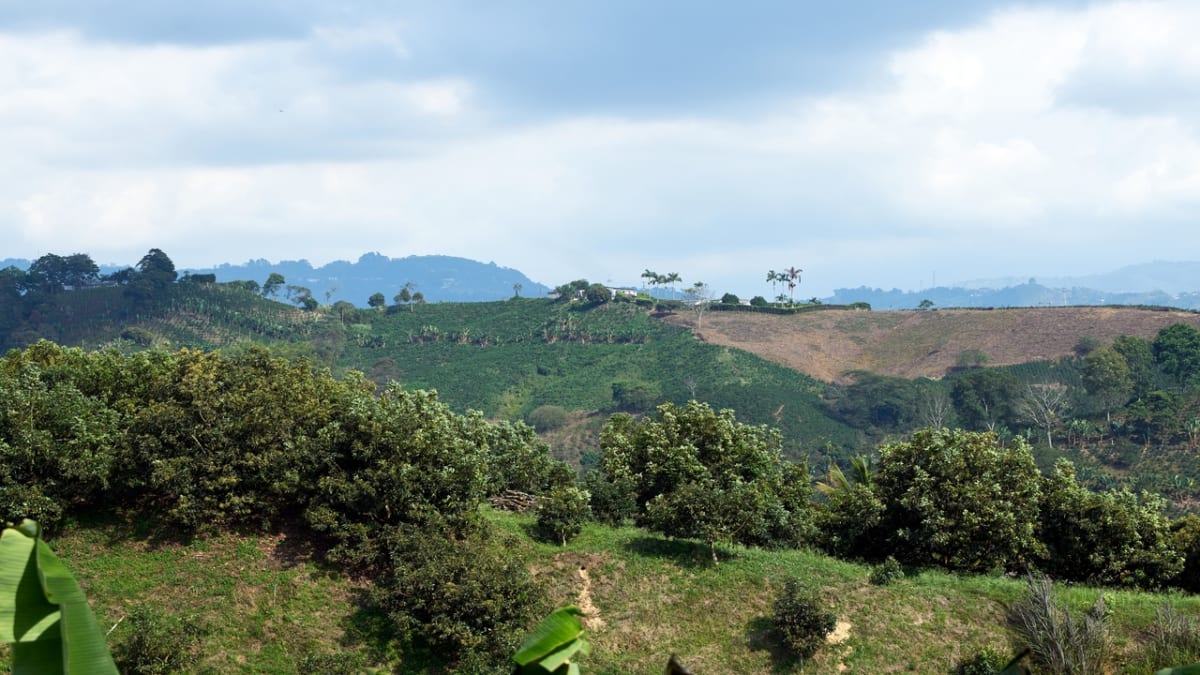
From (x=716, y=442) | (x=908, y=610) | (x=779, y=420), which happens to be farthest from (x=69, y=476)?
(x=779, y=420)

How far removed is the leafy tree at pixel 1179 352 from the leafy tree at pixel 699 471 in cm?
7338

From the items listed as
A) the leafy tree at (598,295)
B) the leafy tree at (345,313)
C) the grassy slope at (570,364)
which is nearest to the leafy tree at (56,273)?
the leafy tree at (345,313)

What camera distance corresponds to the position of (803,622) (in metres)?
21.9

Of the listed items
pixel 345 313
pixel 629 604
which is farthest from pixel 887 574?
pixel 345 313

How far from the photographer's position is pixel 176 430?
23312 mm

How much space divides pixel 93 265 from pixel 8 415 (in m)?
136

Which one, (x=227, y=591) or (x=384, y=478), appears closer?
(x=227, y=591)

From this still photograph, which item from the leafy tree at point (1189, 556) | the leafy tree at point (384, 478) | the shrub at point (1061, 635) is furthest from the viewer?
the leafy tree at point (1189, 556)

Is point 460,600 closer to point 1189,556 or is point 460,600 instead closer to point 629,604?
point 629,604

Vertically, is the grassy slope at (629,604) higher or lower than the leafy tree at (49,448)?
lower

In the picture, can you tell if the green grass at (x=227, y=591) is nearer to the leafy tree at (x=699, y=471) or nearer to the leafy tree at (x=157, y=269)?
the leafy tree at (x=699, y=471)

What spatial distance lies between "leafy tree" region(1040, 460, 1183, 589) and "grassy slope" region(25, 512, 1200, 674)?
2043mm

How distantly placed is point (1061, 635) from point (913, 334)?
336 feet

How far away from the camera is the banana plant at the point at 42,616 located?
3.90 meters
